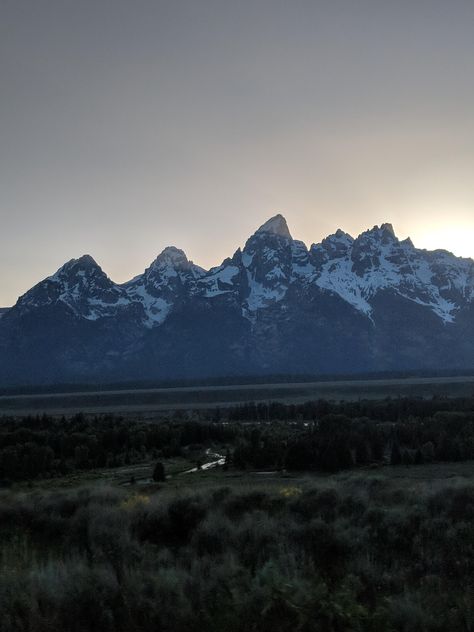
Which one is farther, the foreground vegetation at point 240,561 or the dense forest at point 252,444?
the dense forest at point 252,444

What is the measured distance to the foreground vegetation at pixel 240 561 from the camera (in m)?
10.4

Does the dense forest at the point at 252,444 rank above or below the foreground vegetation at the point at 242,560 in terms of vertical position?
below

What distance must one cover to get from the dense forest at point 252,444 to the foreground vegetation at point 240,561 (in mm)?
23987

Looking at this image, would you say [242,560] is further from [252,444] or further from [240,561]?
[252,444]

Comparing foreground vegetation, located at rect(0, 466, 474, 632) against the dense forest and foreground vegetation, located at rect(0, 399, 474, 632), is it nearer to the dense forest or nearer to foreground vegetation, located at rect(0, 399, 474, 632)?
foreground vegetation, located at rect(0, 399, 474, 632)

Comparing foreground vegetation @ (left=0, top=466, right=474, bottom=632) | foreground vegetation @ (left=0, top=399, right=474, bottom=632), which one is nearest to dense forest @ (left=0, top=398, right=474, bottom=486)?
foreground vegetation @ (left=0, top=399, right=474, bottom=632)

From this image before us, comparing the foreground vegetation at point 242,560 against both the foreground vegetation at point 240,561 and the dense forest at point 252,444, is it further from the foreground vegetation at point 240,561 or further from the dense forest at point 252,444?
the dense forest at point 252,444

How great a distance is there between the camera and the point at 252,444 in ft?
178

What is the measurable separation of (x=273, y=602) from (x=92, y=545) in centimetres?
705

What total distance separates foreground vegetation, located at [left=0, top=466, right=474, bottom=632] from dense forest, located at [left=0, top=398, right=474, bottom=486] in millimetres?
23987

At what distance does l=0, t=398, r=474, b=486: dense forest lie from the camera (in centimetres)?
4638

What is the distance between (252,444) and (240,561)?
4059 cm

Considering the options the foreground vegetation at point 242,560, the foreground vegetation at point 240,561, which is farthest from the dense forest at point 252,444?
the foreground vegetation at point 240,561

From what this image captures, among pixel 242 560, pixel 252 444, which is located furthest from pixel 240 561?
pixel 252 444
